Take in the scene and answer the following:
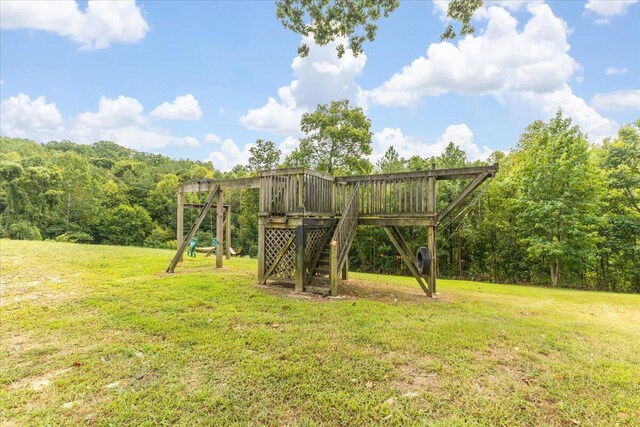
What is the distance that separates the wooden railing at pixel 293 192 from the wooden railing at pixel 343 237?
2.36 feet

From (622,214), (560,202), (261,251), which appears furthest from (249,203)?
(622,214)

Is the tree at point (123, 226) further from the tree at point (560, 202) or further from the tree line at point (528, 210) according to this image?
the tree at point (560, 202)

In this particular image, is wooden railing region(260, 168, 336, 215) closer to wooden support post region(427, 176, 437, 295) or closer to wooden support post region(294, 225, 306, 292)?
wooden support post region(294, 225, 306, 292)

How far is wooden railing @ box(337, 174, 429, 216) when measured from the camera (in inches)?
290

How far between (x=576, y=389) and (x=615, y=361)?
1.21m

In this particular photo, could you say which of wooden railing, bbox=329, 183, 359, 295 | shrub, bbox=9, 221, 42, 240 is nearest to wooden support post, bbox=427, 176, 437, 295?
wooden railing, bbox=329, 183, 359, 295

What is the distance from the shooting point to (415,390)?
2.96 m

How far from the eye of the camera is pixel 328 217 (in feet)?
26.9

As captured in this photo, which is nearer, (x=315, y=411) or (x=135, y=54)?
(x=315, y=411)

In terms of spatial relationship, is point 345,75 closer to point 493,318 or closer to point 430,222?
point 430,222

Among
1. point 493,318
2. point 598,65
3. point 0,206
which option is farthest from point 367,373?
point 0,206

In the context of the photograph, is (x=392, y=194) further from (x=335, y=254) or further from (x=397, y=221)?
(x=335, y=254)

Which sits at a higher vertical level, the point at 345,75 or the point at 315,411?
the point at 345,75

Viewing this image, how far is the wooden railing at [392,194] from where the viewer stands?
7.37 meters
